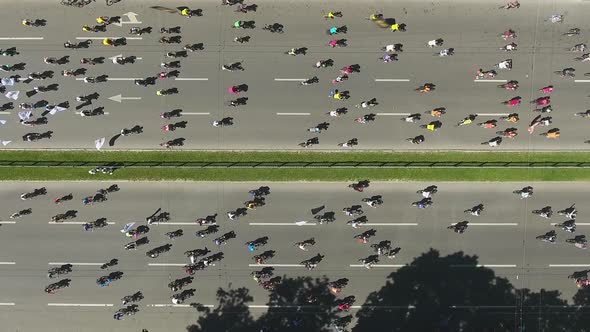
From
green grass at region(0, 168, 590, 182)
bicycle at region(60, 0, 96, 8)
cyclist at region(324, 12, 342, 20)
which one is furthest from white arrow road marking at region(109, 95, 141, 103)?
cyclist at region(324, 12, 342, 20)

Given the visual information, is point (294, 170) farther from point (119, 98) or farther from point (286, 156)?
point (119, 98)

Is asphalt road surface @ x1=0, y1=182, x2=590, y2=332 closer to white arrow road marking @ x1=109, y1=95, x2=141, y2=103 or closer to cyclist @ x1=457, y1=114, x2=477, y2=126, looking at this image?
cyclist @ x1=457, y1=114, x2=477, y2=126

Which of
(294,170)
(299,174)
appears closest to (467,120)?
(299,174)

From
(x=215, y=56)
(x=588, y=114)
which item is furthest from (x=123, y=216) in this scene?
(x=588, y=114)

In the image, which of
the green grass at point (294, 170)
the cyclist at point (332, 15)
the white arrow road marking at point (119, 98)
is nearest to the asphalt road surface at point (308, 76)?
the white arrow road marking at point (119, 98)

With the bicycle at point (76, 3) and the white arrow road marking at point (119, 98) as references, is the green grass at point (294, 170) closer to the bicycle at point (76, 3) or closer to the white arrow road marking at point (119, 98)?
the white arrow road marking at point (119, 98)

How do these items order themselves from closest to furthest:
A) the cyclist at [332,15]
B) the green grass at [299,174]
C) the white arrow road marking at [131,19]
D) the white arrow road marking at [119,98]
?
the cyclist at [332,15], the green grass at [299,174], the white arrow road marking at [131,19], the white arrow road marking at [119,98]
